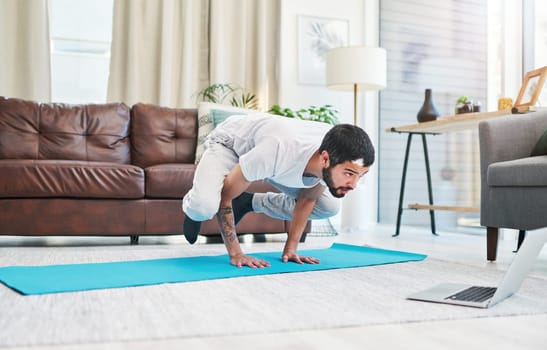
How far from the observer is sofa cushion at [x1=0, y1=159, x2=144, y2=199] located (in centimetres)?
315

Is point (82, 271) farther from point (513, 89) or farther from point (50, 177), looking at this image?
point (513, 89)

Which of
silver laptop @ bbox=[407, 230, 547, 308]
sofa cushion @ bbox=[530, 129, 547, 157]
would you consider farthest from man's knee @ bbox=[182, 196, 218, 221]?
sofa cushion @ bbox=[530, 129, 547, 157]

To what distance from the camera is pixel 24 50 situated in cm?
453

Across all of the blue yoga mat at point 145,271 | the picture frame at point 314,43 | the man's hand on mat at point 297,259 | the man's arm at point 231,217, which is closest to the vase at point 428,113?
the picture frame at point 314,43

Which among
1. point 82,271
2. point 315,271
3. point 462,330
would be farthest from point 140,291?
point 462,330

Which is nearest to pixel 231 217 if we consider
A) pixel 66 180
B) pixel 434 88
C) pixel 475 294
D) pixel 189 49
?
pixel 475 294

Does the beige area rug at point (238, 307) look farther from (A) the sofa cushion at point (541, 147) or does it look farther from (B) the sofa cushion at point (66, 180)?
(B) the sofa cushion at point (66, 180)

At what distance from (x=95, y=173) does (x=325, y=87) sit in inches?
101

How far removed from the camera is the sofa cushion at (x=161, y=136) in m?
3.89

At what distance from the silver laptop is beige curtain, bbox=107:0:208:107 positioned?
3.48 meters

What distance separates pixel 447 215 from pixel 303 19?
2.10 meters

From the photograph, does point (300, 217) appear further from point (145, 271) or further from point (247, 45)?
point (247, 45)

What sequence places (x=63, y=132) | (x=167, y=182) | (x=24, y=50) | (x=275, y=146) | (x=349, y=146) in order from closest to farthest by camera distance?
(x=349, y=146), (x=275, y=146), (x=167, y=182), (x=63, y=132), (x=24, y=50)

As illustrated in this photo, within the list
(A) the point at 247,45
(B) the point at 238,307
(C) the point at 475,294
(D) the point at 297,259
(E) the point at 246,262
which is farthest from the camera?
(A) the point at 247,45
